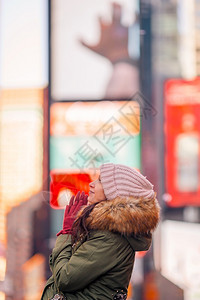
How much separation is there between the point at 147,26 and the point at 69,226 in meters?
2.02

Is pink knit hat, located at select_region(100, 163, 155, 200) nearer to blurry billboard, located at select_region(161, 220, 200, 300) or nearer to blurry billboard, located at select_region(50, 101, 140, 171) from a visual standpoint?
blurry billboard, located at select_region(50, 101, 140, 171)

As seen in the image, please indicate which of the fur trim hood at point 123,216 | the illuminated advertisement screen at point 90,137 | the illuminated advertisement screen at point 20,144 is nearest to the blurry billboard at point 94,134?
the illuminated advertisement screen at point 90,137

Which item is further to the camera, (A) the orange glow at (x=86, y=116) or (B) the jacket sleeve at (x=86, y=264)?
(A) the orange glow at (x=86, y=116)

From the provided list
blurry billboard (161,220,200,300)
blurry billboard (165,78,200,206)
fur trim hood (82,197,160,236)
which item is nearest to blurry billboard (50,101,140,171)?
blurry billboard (165,78,200,206)

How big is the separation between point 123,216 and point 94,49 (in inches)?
77.7

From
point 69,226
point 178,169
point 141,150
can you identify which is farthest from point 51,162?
point 69,226

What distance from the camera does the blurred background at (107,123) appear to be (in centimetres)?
351

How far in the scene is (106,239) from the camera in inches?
73.0

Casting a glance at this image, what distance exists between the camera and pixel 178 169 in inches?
140

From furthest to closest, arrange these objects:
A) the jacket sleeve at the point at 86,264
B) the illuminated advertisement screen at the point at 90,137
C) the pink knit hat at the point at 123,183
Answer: the illuminated advertisement screen at the point at 90,137
the pink knit hat at the point at 123,183
the jacket sleeve at the point at 86,264

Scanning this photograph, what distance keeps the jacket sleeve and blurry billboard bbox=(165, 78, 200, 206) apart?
1.75m

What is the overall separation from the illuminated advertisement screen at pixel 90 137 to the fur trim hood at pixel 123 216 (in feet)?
4.90

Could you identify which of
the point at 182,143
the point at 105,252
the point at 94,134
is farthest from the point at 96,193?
the point at 182,143

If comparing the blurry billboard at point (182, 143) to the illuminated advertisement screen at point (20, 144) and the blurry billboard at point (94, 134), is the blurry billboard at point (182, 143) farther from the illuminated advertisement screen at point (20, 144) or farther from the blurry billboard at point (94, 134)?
the illuminated advertisement screen at point (20, 144)
